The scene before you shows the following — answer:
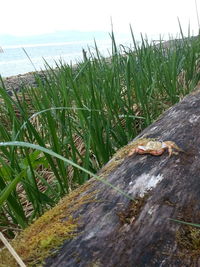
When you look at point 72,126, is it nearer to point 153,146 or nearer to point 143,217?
point 153,146

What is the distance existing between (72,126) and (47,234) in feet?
2.93

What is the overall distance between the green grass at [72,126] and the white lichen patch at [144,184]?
5.8 inches

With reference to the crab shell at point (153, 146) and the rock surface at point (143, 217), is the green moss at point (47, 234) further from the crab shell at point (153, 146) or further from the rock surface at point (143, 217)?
the crab shell at point (153, 146)

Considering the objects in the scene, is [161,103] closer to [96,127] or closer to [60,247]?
[96,127]

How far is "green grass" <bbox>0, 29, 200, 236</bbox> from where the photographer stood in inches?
45.2

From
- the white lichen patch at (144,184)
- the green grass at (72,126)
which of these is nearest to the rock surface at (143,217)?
the white lichen patch at (144,184)

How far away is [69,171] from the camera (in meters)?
1.72

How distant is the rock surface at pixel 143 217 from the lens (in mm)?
655

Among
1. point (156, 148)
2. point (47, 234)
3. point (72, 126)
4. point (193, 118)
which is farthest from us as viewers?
point (72, 126)

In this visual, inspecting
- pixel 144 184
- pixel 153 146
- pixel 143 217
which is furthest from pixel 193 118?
pixel 143 217

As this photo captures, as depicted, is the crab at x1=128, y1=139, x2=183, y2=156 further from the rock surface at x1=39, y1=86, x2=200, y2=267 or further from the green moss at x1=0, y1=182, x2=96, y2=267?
the green moss at x1=0, y1=182, x2=96, y2=267

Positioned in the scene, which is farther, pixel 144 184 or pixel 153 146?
pixel 153 146

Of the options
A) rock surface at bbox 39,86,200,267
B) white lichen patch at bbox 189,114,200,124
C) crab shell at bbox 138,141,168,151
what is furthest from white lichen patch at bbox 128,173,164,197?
white lichen patch at bbox 189,114,200,124

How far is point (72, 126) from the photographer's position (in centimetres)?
159
